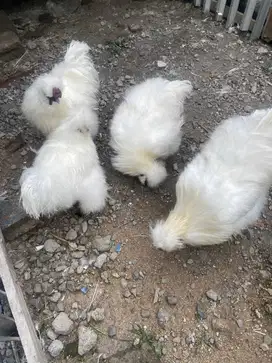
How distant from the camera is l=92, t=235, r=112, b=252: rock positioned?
124 inches

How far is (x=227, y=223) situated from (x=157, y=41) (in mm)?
2752

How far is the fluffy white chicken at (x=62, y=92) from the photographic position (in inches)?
122

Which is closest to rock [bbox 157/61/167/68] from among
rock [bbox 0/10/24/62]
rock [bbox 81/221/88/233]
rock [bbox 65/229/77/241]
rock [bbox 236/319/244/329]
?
rock [bbox 0/10/24/62]

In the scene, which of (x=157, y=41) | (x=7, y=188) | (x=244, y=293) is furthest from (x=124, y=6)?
(x=244, y=293)

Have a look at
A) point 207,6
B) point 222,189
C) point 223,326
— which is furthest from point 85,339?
point 207,6

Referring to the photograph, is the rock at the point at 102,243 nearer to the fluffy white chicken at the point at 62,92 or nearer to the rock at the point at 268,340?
the fluffy white chicken at the point at 62,92

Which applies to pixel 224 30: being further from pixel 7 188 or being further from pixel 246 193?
pixel 7 188

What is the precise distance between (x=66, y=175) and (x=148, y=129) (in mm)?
770

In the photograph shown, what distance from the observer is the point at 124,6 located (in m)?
4.93

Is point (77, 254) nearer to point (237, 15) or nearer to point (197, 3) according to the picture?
point (237, 15)

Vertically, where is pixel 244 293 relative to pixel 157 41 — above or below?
below

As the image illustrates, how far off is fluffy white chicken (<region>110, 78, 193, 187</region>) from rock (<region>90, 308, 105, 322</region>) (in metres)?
1.08

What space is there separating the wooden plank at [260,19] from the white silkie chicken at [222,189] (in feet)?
7.07

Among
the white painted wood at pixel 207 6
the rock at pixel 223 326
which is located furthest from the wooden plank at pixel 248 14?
the rock at pixel 223 326
